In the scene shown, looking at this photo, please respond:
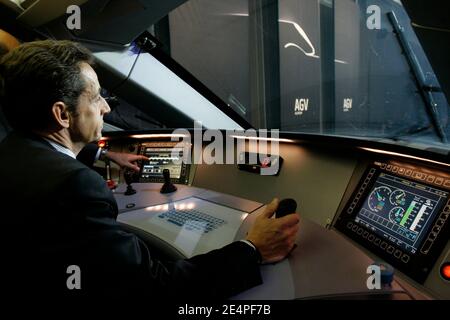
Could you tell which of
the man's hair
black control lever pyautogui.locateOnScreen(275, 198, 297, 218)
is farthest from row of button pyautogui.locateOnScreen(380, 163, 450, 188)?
the man's hair

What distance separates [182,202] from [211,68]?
1.91 metres

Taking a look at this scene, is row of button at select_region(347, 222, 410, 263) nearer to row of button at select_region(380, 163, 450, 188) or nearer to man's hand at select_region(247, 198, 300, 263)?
row of button at select_region(380, 163, 450, 188)

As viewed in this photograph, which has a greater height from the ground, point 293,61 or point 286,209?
point 293,61

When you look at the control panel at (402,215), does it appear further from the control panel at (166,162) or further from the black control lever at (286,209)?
the control panel at (166,162)

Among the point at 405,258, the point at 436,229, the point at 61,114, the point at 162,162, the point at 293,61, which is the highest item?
the point at 293,61

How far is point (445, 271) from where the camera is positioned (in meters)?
0.87

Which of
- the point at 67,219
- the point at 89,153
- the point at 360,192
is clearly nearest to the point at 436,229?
the point at 360,192

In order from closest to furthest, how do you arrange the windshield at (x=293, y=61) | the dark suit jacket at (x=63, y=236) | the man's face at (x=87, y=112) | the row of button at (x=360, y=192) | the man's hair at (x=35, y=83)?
1. the dark suit jacket at (x=63, y=236)
2. the man's hair at (x=35, y=83)
3. the man's face at (x=87, y=112)
4. the row of button at (x=360, y=192)
5. the windshield at (x=293, y=61)

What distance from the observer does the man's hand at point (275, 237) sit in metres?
0.94

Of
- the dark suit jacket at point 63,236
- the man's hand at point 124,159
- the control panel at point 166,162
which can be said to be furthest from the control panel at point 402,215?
the man's hand at point 124,159

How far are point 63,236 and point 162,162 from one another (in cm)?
Result: 156

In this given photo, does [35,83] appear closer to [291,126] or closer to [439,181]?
[439,181]

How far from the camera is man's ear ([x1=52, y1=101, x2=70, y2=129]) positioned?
0.89 metres

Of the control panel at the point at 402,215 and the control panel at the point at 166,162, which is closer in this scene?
the control panel at the point at 402,215
